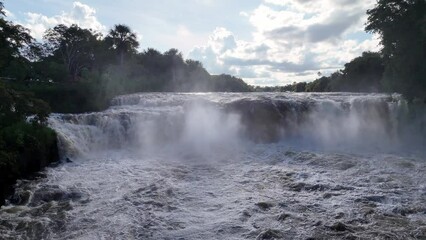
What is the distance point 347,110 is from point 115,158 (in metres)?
14.2

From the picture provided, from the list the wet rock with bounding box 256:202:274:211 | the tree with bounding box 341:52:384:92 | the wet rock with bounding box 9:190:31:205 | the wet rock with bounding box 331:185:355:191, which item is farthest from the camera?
the tree with bounding box 341:52:384:92

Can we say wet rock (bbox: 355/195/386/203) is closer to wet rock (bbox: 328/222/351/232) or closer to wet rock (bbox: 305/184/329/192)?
wet rock (bbox: 305/184/329/192)

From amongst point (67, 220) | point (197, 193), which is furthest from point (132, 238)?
point (197, 193)

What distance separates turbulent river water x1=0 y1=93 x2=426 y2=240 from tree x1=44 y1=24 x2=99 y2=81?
100 feet

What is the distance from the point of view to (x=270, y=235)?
24.9 feet

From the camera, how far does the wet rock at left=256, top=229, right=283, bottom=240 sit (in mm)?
7496

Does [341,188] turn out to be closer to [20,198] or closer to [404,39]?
[20,198]

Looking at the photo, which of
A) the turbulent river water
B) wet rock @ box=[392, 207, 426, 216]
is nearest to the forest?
the turbulent river water

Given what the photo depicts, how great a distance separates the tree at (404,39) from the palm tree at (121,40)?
42.5 meters

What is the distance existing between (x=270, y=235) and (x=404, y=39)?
49.1ft

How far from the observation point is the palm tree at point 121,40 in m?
55.1

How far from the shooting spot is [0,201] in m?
10.1

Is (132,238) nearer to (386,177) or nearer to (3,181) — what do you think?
(3,181)

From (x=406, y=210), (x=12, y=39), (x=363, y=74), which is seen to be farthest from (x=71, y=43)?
(x=406, y=210)
